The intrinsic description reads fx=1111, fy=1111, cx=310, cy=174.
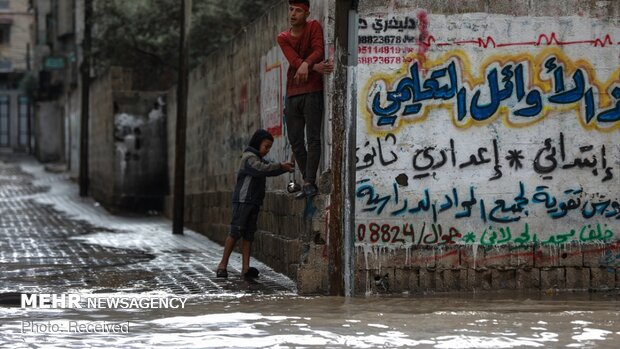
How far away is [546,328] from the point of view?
27.7 feet

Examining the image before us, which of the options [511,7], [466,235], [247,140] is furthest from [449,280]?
[247,140]

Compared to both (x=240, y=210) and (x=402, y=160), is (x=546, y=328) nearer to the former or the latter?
(x=402, y=160)

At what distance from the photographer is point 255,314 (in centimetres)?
920

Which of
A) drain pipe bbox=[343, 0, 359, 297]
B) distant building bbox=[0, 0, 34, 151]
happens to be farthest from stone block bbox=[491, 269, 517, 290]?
distant building bbox=[0, 0, 34, 151]

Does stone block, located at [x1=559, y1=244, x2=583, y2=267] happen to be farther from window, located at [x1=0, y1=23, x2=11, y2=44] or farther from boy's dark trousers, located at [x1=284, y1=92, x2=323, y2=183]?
window, located at [x1=0, y1=23, x2=11, y2=44]

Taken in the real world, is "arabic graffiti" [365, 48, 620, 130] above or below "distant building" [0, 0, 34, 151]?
below

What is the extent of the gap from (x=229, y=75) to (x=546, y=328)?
1003 centimetres

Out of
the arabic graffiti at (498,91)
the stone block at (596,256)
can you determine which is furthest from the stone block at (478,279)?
the arabic graffiti at (498,91)

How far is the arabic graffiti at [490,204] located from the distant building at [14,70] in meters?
55.9

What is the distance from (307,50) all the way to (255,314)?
3034mm

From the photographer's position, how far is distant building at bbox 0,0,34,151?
2534 inches

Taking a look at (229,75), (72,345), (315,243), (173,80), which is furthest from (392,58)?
(173,80)

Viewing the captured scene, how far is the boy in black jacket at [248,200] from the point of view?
12289 mm
